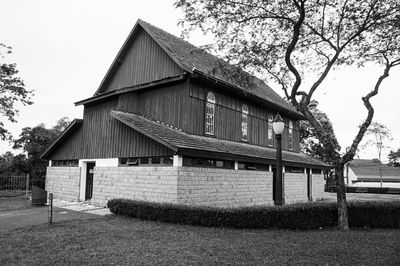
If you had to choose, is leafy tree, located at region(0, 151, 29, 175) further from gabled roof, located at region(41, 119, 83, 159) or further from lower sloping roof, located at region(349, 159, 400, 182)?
lower sloping roof, located at region(349, 159, 400, 182)

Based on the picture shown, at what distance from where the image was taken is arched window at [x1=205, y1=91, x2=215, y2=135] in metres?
16.1

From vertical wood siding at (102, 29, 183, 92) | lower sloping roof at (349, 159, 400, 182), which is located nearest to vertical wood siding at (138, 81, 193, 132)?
vertical wood siding at (102, 29, 183, 92)

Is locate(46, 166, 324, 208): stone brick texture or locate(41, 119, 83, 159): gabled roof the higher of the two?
locate(41, 119, 83, 159): gabled roof

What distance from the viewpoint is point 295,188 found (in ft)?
68.9

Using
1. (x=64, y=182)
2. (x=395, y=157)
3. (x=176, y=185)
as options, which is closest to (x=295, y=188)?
(x=176, y=185)

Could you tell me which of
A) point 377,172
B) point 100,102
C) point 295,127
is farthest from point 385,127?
point 100,102

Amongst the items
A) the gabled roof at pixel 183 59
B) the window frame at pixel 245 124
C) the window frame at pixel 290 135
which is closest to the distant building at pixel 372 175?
the window frame at pixel 290 135

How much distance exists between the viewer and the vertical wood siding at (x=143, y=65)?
54.9 feet

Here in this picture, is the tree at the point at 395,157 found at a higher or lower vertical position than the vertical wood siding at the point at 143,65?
lower

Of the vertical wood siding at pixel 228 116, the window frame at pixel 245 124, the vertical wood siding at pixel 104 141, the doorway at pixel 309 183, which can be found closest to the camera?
the vertical wood siding at pixel 104 141

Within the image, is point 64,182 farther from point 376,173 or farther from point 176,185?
point 376,173

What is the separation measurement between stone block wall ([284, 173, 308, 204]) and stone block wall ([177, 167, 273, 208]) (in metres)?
2.54

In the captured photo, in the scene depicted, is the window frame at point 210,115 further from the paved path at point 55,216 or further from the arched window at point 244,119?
the paved path at point 55,216

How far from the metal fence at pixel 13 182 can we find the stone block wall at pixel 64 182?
495 cm
